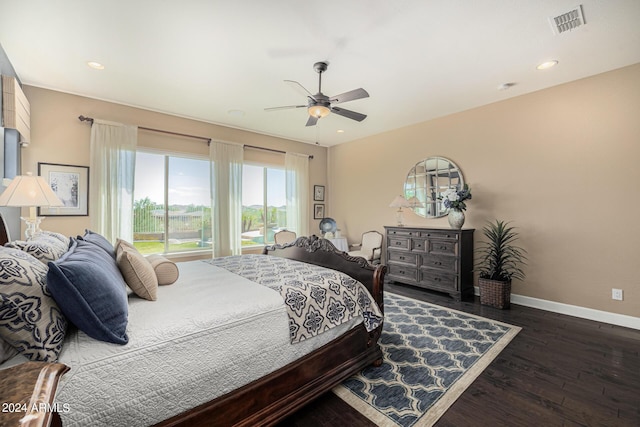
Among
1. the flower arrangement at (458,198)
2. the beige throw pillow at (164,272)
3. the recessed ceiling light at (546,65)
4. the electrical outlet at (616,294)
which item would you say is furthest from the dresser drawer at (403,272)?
the beige throw pillow at (164,272)

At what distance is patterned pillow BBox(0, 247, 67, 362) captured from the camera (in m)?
1.00

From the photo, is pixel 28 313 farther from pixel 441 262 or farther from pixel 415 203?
pixel 415 203

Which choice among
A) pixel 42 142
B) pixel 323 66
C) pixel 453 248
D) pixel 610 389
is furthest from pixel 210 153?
pixel 610 389

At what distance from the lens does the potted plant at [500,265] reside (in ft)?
11.8

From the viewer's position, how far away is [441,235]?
408 centimetres

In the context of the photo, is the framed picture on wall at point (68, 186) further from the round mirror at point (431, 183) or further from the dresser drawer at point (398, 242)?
the round mirror at point (431, 183)

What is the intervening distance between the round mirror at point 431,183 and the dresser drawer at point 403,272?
0.98 meters

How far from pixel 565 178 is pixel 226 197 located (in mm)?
4969

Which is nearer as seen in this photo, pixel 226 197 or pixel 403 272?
pixel 403 272

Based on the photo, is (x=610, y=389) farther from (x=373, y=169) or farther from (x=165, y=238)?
(x=165, y=238)

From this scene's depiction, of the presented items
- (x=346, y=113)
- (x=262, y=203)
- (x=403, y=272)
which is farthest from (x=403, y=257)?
(x=262, y=203)

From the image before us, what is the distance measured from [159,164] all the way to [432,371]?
4640 mm

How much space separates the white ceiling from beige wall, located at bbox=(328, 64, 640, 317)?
1.04 ft

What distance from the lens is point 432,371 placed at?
2197mm
